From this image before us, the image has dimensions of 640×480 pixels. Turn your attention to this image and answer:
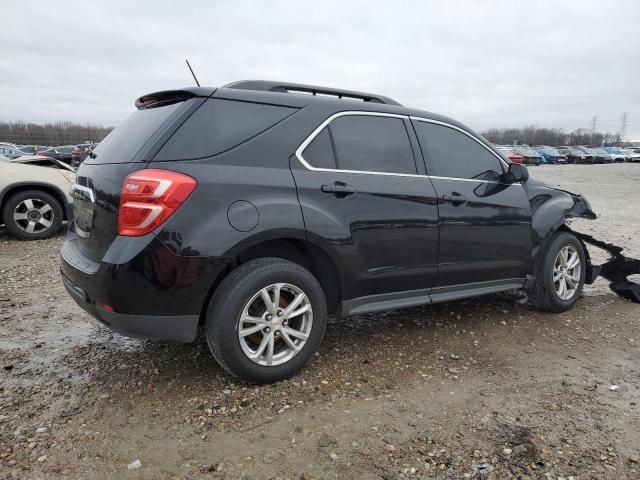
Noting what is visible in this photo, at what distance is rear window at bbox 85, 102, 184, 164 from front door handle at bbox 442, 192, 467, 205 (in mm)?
1965

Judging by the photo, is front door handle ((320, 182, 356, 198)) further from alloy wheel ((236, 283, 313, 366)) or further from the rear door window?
alloy wheel ((236, 283, 313, 366))

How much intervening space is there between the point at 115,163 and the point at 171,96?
0.56 m

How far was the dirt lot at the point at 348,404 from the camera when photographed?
239cm

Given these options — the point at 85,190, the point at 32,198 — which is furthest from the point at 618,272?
the point at 32,198

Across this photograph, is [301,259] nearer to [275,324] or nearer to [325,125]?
[275,324]

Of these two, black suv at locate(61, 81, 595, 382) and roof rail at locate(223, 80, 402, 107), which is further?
roof rail at locate(223, 80, 402, 107)

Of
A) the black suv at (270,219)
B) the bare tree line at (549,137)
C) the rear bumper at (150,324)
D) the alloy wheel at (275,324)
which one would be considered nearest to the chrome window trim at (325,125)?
the black suv at (270,219)

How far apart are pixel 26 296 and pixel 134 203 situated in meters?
3.04

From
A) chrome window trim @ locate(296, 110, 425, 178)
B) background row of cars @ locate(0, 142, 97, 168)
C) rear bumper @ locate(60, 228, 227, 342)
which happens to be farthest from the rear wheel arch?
background row of cars @ locate(0, 142, 97, 168)

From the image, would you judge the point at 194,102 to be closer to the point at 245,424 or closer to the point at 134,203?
the point at 134,203

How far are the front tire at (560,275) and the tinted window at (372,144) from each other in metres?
1.72

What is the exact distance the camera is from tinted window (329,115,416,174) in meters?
3.38

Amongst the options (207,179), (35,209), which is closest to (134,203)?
(207,179)

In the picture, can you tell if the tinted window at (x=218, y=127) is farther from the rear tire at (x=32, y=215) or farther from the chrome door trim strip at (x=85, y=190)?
the rear tire at (x=32, y=215)
